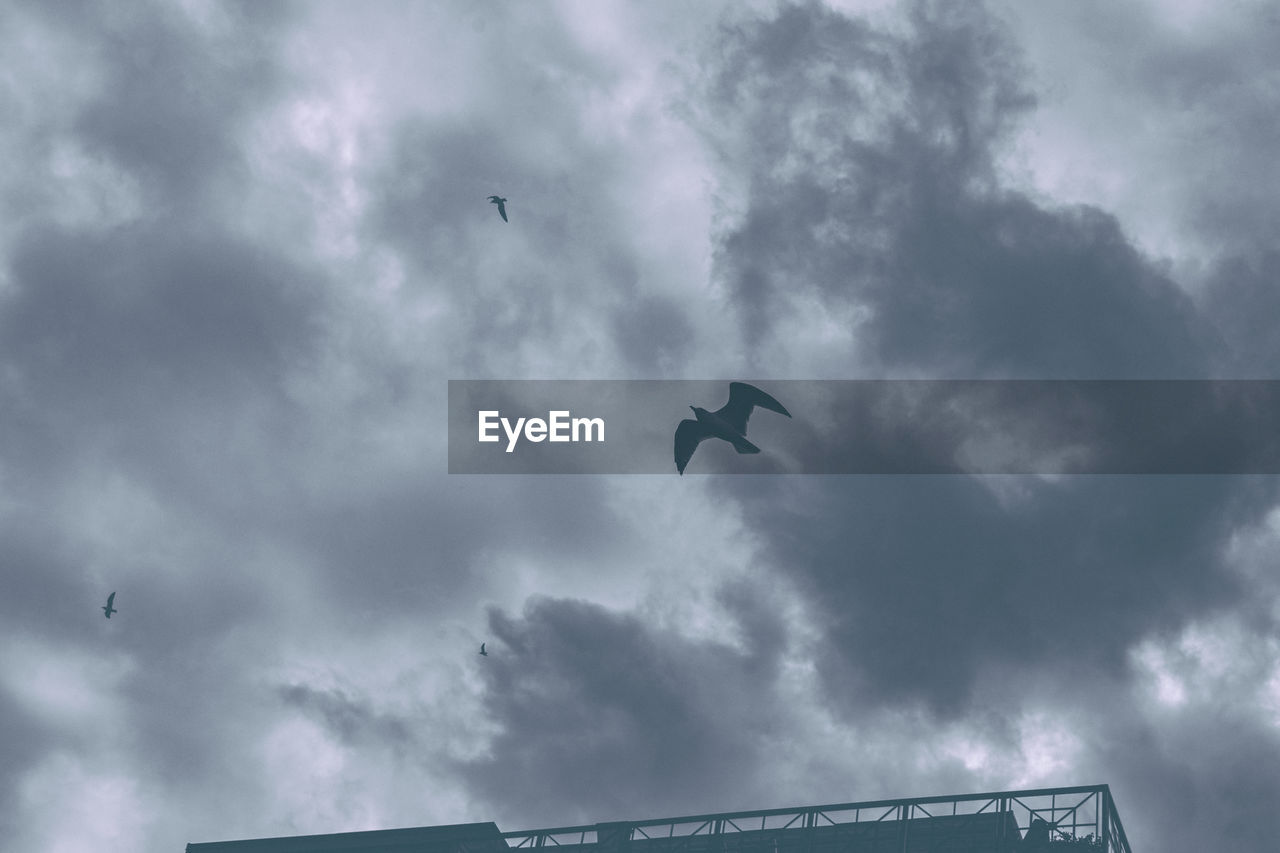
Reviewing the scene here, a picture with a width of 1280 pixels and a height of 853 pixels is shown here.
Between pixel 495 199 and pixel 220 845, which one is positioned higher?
pixel 495 199

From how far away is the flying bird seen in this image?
4450 cm

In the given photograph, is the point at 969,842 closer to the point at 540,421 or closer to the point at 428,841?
the point at 428,841

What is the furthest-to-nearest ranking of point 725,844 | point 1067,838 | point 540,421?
1. point 725,844
2. point 1067,838
3. point 540,421

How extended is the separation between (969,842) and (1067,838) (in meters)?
4.66

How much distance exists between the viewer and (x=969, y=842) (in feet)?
214

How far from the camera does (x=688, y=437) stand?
4525cm

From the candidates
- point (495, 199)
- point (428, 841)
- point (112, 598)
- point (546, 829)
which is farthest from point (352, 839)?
point (495, 199)

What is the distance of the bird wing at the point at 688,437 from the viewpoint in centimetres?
4478

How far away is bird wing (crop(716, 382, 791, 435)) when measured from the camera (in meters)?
45.1

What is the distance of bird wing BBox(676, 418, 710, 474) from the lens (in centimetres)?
4478

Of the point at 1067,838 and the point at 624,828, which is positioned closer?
the point at 1067,838

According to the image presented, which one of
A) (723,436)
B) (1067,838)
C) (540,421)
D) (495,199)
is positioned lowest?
(1067,838)

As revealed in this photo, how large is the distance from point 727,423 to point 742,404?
1146mm

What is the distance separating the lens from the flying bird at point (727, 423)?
44.5m
